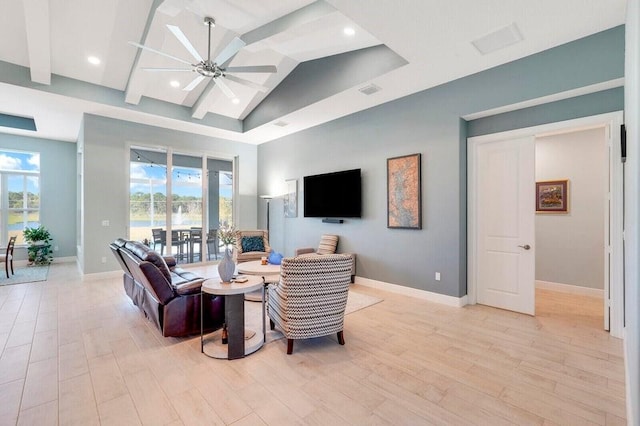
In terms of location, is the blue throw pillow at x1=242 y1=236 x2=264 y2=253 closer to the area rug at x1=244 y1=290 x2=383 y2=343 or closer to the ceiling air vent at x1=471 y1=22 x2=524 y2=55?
the area rug at x1=244 y1=290 x2=383 y2=343

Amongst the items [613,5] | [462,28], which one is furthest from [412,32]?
[613,5]

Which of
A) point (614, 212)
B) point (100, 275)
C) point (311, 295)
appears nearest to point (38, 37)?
point (100, 275)

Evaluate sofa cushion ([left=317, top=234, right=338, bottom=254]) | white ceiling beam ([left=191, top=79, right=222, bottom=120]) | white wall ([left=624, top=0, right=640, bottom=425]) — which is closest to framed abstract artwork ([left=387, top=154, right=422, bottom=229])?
sofa cushion ([left=317, top=234, right=338, bottom=254])

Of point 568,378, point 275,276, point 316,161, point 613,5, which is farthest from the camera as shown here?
point 316,161

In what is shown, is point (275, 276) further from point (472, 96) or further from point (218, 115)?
point (218, 115)

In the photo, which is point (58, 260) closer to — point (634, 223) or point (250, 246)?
point (250, 246)

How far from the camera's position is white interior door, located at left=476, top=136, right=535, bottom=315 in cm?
386

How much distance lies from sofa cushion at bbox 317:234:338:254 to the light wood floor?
2120mm

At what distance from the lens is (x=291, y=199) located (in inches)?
278

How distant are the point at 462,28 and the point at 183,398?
4.24m

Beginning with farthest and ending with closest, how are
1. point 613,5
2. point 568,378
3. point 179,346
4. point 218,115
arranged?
point 218,115, point 179,346, point 613,5, point 568,378

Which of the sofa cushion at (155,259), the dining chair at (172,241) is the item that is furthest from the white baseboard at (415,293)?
the dining chair at (172,241)

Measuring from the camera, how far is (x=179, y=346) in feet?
9.77

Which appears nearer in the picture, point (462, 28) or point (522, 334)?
point (462, 28)
